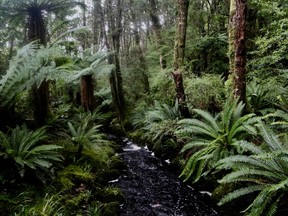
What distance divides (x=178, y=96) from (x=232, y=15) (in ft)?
10.9

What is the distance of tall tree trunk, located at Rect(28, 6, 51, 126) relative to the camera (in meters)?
7.81

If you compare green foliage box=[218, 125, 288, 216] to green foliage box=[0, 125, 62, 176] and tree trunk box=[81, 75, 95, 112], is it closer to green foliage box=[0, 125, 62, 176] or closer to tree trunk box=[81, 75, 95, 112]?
green foliage box=[0, 125, 62, 176]

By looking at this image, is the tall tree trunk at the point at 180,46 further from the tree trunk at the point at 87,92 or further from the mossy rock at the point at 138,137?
the tree trunk at the point at 87,92

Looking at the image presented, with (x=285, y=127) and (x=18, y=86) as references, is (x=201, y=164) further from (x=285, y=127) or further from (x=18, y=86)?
(x=18, y=86)

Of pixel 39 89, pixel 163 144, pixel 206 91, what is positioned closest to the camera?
pixel 39 89

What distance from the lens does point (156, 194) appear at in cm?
646

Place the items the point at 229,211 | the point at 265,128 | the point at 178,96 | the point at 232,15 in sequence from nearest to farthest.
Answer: the point at 265,128
the point at 229,211
the point at 232,15
the point at 178,96

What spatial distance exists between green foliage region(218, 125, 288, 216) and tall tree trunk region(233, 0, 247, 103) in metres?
1.58

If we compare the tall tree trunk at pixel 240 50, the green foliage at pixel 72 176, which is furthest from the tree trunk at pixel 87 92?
the tall tree trunk at pixel 240 50

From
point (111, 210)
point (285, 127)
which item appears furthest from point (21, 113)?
point (285, 127)

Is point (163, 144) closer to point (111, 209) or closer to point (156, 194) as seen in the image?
point (156, 194)

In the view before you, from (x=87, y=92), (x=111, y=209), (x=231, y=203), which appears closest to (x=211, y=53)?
(x=87, y=92)

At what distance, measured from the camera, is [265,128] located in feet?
16.0

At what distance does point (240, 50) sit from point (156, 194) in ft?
11.4
